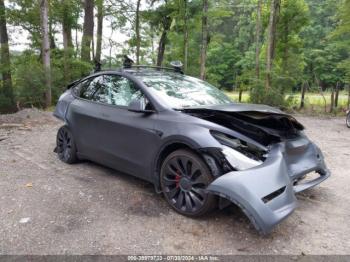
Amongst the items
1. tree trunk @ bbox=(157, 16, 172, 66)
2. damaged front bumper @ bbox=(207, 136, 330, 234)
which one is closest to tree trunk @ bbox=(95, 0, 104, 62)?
tree trunk @ bbox=(157, 16, 172, 66)

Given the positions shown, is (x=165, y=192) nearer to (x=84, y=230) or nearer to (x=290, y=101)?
(x=84, y=230)

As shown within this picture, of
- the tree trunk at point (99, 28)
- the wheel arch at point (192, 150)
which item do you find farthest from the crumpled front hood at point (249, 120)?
the tree trunk at point (99, 28)

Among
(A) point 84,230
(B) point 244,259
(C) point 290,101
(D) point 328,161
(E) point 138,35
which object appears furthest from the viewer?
(E) point 138,35

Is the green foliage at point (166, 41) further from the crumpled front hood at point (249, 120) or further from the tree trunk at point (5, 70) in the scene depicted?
the crumpled front hood at point (249, 120)

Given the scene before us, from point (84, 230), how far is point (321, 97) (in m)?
13.8

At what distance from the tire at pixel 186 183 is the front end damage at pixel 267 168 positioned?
0.26 meters

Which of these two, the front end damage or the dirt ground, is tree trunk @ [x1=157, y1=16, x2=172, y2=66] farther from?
the front end damage

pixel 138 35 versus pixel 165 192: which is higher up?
pixel 138 35

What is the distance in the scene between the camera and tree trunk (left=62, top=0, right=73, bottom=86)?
14.1 meters

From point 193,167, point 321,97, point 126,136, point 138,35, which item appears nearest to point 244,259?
point 193,167

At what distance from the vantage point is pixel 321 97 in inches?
560

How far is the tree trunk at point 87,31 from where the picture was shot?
1496 cm

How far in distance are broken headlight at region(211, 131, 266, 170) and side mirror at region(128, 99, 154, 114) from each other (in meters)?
0.96

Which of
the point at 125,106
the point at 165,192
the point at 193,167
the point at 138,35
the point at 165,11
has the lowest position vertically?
the point at 165,192
